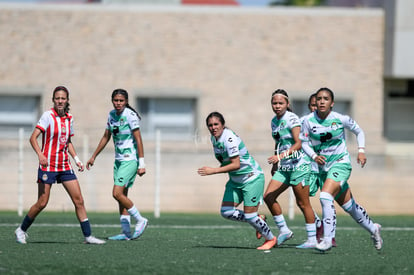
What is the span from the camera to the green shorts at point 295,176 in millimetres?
11875

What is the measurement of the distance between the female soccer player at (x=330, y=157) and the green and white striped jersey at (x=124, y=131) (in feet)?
8.93

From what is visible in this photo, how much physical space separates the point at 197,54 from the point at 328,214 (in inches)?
769

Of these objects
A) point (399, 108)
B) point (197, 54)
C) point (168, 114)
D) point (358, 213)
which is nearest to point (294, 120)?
point (358, 213)

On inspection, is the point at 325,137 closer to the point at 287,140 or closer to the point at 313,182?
the point at 287,140

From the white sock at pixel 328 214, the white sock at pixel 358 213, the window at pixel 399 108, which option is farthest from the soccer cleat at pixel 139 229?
the window at pixel 399 108

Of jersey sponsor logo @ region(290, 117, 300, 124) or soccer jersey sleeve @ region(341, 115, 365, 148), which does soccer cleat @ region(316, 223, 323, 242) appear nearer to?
soccer jersey sleeve @ region(341, 115, 365, 148)

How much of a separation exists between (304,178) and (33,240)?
4003 mm

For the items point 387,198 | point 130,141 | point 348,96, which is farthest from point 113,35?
point 130,141

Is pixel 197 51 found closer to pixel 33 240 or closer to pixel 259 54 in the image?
pixel 259 54

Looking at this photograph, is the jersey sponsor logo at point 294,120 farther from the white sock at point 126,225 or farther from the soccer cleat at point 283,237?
the white sock at point 126,225

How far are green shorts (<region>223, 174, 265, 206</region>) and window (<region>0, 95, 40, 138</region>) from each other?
65.1ft

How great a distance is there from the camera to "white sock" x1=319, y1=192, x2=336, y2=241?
11112 mm

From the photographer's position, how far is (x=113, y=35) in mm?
29938

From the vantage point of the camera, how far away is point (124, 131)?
12930 millimetres
